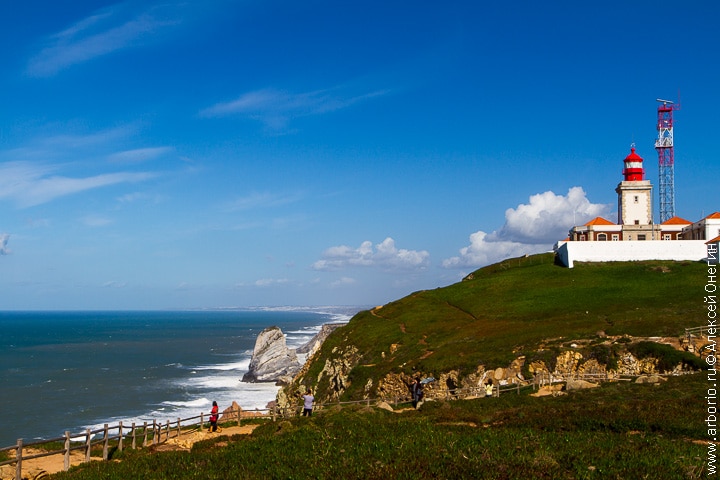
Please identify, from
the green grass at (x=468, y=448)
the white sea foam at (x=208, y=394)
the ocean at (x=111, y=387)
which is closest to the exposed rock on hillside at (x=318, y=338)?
the white sea foam at (x=208, y=394)

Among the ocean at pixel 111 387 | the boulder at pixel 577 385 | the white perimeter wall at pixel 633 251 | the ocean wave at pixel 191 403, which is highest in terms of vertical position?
the white perimeter wall at pixel 633 251

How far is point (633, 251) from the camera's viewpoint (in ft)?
265

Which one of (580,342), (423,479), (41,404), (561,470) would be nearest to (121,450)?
(423,479)

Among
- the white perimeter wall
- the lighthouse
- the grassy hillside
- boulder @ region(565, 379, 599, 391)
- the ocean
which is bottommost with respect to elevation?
the ocean

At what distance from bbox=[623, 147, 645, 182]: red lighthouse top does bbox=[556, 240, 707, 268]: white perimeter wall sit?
62.3ft

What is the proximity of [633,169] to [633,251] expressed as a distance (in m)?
22.0

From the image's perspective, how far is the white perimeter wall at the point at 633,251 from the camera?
255 ft

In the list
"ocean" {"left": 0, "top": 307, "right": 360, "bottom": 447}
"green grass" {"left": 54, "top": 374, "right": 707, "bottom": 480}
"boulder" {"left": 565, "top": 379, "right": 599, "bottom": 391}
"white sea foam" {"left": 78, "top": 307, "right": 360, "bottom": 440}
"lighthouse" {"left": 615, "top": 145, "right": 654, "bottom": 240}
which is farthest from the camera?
"lighthouse" {"left": 615, "top": 145, "right": 654, "bottom": 240}

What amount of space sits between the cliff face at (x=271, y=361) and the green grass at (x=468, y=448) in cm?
8691

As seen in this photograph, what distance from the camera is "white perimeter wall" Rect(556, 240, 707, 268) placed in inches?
3061

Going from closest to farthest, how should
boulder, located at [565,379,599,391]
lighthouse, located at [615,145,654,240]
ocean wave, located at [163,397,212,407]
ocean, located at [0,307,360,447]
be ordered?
1. boulder, located at [565,379,599,391]
2. ocean, located at [0,307,360,447]
3. ocean wave, located at [163,397,212,407]
4. lighthouse, located at [615,145,654,240]

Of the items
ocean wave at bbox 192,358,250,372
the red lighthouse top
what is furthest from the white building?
ocean wave at bbox 192,358,250,372

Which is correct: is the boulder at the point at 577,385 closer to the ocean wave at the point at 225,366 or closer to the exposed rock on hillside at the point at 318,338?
the ocean wave at the point at 225,366

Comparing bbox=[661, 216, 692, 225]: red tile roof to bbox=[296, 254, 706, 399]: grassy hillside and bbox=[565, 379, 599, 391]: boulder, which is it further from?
bbox=[565, 379, 599, 391]: boulder
